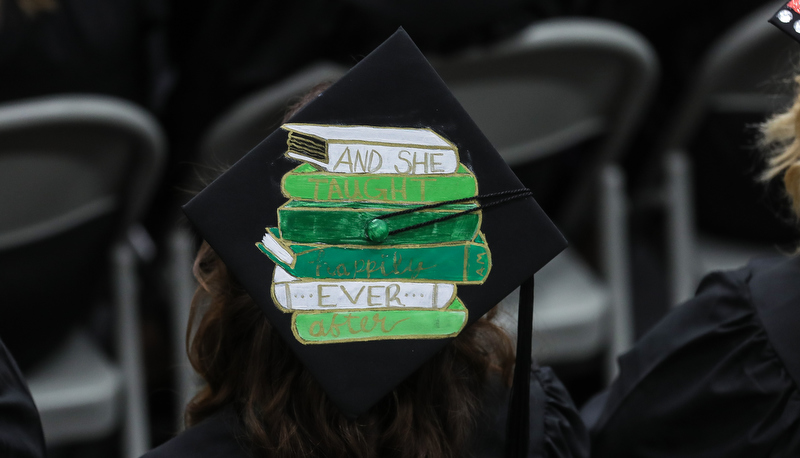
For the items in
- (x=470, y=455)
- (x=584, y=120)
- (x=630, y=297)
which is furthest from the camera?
(x=630, y=297)

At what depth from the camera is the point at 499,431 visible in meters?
0.88

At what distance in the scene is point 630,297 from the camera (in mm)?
2180

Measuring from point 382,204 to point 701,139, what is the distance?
1.28m

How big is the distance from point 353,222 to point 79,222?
2.67 feet

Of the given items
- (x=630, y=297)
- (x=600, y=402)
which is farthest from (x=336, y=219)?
(x=630, y=297)

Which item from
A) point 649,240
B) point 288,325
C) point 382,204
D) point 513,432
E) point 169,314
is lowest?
point 169,314

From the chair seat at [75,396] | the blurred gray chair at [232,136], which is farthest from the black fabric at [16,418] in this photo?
the chair seat at [75,396]

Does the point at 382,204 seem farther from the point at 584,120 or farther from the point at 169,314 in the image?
the point at 169,314

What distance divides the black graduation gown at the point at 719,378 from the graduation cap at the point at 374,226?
28 cm

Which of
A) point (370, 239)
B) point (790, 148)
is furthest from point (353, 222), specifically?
point (790, 148)

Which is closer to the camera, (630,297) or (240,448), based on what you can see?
(240,448)

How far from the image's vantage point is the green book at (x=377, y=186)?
77 centimetres

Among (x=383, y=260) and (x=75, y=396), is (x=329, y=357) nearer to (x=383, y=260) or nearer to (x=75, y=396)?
(x=383, y=260)

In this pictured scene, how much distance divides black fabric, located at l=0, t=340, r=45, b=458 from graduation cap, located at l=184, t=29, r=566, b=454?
10.8 inches
